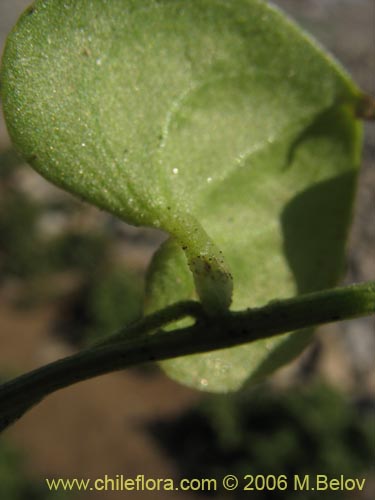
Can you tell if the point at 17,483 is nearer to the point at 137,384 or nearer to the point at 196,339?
the point at 137,384

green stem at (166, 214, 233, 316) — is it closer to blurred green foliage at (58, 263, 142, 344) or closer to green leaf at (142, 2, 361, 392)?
green leaf at (142, 2, 361, 392)

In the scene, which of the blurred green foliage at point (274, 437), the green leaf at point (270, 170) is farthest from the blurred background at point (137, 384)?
the green leaf at point (270, 170)

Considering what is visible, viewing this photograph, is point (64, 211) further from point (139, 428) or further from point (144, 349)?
point (144, 349)

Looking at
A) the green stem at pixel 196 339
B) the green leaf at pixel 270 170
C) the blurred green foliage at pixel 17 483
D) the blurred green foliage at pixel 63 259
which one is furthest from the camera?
the blurred green foliage at pixel 63 259

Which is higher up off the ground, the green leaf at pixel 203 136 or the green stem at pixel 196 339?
the green leaf at pixel 203 136

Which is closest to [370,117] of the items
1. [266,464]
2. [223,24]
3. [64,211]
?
[223,24]

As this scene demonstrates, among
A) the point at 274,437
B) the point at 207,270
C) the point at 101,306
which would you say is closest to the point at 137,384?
the point at 101,306

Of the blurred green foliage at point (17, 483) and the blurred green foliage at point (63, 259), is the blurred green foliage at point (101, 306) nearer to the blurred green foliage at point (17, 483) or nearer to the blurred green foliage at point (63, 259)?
the blurred green foliage at point (63, 259)
